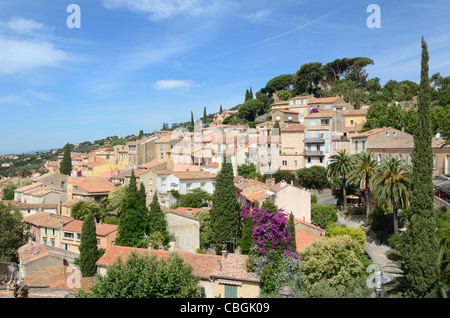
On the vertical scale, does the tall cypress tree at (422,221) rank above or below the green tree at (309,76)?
below

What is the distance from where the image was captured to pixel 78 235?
37.6m

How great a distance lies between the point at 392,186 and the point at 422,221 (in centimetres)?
1442

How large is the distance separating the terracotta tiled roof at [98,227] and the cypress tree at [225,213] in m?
11.1

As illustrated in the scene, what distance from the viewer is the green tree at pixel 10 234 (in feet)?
125

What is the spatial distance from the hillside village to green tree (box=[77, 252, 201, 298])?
→ 4.34 meters

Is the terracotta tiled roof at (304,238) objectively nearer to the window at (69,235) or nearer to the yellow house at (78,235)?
the yellow house at (78,235)

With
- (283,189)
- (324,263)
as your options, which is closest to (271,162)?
(283,189)

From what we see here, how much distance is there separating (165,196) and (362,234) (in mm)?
24843

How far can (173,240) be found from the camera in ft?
108

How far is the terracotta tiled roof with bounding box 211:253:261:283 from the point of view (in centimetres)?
2089

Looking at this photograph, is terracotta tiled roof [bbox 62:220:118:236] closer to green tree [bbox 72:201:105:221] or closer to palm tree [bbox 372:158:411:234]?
green tree [bbox 72:201:105:221]

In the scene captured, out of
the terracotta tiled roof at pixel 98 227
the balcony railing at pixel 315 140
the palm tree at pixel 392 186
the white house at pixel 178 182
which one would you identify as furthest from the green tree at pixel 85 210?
the balcony railing at pixel 315 140

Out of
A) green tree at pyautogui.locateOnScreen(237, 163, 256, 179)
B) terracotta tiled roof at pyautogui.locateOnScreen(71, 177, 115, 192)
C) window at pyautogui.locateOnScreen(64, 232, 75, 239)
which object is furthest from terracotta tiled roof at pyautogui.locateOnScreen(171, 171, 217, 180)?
window at pyautogui.locateOnScreen(64, 232, 75, 239)

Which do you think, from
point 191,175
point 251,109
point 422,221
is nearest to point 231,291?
point 422,221
